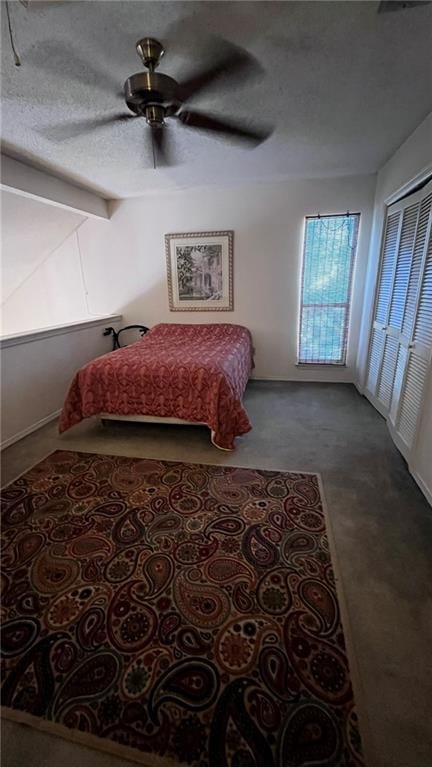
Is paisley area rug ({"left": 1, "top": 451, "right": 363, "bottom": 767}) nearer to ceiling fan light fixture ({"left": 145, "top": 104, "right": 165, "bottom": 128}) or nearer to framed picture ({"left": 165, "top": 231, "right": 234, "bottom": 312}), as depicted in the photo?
ceiling fan light fixture ({"left": 145, "top": 104, "right": 165, "bottom": 128})

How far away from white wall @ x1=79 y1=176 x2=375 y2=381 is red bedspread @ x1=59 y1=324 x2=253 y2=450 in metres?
1.27

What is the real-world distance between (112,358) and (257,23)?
2.38 meters

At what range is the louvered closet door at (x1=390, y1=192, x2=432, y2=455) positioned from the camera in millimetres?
2129

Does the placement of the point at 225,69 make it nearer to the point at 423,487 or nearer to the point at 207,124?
the point at 207,124

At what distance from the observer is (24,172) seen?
9.57ft

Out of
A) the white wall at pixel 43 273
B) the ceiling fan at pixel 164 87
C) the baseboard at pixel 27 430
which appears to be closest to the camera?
the ceiling fan at pixel 164 87

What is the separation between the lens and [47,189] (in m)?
3.19

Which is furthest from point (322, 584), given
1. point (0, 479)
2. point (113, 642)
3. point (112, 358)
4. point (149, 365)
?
point (112, 358)

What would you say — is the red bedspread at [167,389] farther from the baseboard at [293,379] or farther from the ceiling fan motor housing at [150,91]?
the ceiling fan motor housing at [150,91]

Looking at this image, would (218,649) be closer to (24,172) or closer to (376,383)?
(376,383)

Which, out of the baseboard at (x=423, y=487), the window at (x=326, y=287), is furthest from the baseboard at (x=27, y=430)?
the baseboard at (x=423, y=487)

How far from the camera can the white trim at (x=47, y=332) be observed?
2.70 meters

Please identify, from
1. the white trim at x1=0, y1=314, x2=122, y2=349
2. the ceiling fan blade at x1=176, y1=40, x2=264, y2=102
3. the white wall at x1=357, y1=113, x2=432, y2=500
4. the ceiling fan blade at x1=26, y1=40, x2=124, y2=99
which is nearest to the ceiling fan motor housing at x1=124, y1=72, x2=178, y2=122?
the ceiling fan blade at x1=176, y1=40, x2=264, y2=102

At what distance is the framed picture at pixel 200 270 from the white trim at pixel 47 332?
39.5 inches
